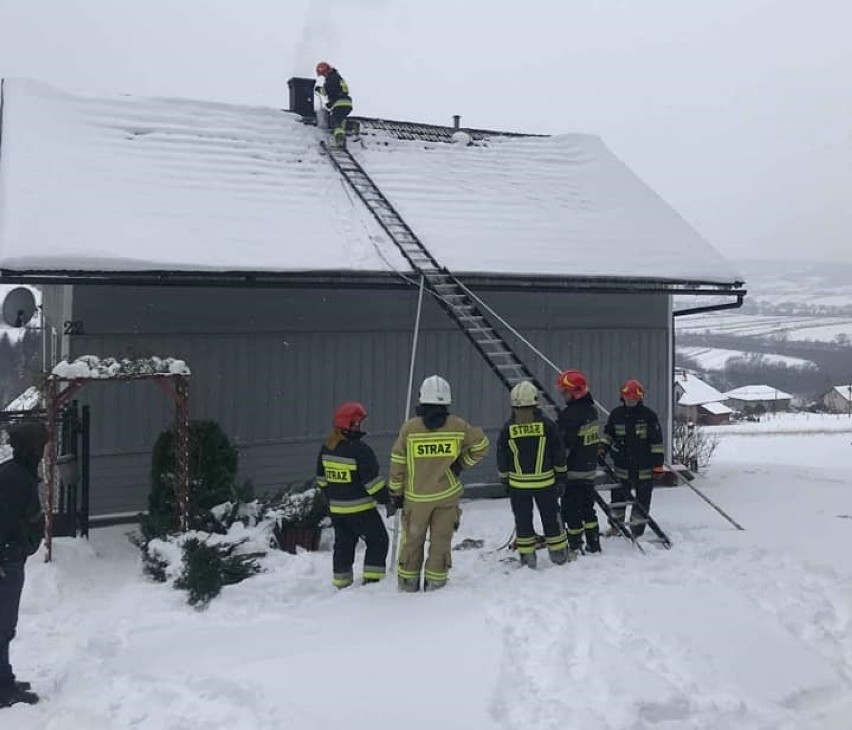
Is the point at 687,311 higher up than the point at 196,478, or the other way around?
the point at 687,311

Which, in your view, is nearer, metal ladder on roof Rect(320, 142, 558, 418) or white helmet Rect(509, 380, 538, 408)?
white helmet Rect(509, 380, 538, 408)

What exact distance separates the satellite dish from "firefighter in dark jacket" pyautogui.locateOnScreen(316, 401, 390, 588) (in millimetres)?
5358

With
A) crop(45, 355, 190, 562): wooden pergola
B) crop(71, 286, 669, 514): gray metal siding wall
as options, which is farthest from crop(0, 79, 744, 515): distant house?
crop(45, 355, 190, 562): wooden pergola

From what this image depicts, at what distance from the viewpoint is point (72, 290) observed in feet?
27.4

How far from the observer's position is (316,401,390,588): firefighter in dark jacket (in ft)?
20.0

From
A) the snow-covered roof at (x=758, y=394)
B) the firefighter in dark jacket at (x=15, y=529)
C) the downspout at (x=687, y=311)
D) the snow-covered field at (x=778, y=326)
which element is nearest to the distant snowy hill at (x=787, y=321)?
the snow-covered field at (x=778, y=326)

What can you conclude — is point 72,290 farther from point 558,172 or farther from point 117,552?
point 558,172

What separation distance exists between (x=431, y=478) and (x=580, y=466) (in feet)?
5.40

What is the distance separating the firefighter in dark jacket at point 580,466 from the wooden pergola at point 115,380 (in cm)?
347

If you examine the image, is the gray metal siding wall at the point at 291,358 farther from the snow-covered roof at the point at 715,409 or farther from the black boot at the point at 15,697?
the snow-covered roof at the point at 715,409

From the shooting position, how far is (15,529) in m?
4.56

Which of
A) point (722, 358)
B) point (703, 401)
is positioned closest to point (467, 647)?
point (703, 401)

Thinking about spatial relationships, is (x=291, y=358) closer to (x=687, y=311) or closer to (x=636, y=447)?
(x=636, y=447)

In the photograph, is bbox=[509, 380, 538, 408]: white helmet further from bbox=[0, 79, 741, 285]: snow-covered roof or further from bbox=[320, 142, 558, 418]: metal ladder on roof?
bbox=[0, 79, 741, 285]: snow-covered roof
